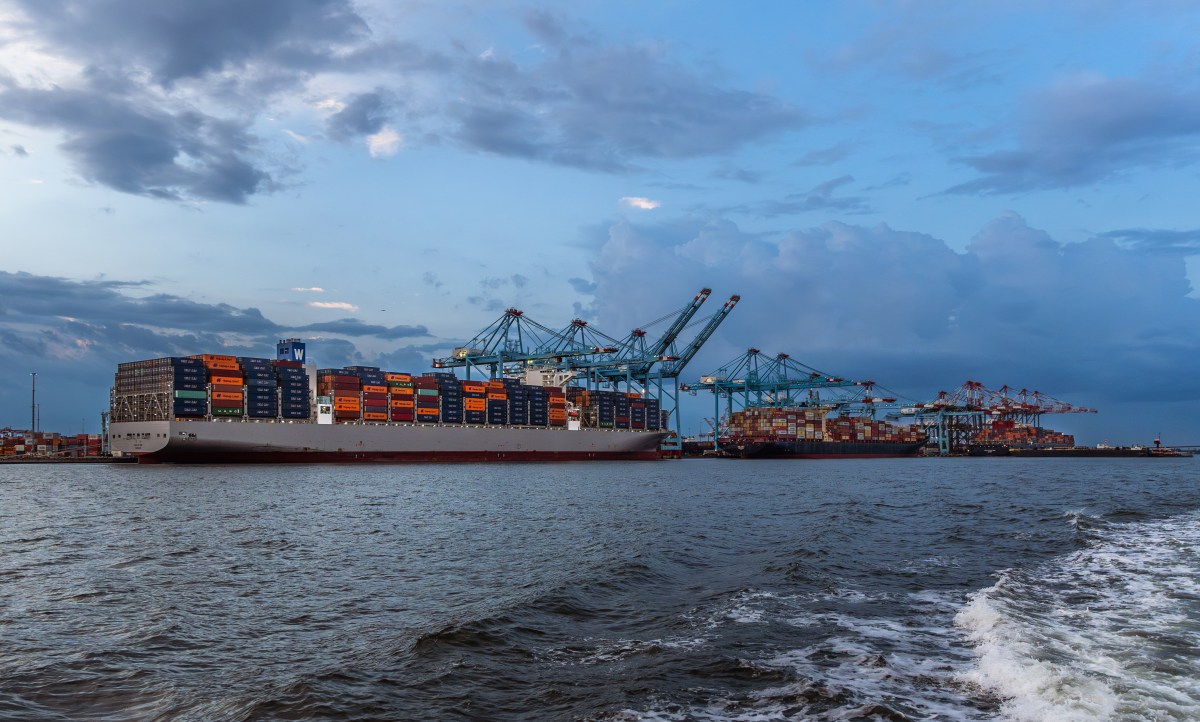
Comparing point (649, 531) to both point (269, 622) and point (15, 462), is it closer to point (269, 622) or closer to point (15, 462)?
point (269, 622)

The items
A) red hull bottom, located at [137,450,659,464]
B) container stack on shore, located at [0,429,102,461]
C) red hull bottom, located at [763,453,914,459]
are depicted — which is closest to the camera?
red hull bottom, located at [137,450,659,464]

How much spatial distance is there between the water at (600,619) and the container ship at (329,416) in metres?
56.0

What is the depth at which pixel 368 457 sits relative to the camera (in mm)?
92750

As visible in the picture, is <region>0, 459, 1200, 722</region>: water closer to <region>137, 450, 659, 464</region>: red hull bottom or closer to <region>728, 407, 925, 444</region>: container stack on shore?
<region>137, 450, 659, 464</region>: red hull bottom

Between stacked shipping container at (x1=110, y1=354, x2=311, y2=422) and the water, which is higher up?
stacked shipping container at (x1=110, y1=354, x2=311, y2=422)

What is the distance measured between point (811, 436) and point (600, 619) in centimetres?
15635

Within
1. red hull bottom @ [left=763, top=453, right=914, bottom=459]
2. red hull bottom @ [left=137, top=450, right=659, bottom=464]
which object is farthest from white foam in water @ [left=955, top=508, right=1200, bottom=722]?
red hull bottom @ [left=763, top=453, right=914, bottom=459]

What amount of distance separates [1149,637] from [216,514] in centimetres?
3244

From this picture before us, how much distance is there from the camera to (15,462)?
391 feet

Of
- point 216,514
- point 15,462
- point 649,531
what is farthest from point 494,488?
point 15,462

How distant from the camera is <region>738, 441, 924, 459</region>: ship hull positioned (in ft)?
485

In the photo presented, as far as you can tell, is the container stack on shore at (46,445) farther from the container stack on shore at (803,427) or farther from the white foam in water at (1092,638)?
the white foam in water at (1092,638)

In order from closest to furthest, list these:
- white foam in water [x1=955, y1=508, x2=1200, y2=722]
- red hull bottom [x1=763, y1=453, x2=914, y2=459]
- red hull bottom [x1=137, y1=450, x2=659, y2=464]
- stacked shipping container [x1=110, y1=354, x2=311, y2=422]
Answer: white foam in water [x1=955, y1=508, x2=1200, y2=722]
stacked shipping container [x1=110, y1=354, x2=311, y2=422]
red hull bottom [x1=137, y1=450, x2=659, y2=464]
red hull bottom [x1=763, y1=453, x2=914, y2=459]

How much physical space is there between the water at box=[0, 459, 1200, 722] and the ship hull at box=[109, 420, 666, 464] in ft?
181
